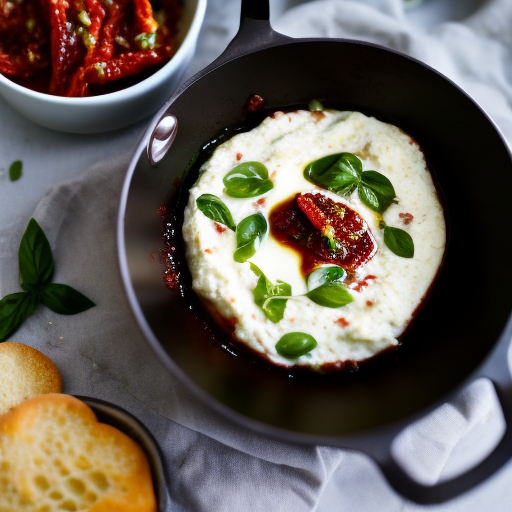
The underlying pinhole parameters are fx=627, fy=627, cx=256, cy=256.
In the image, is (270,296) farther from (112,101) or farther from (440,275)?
(112,101)

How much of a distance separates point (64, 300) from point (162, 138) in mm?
910

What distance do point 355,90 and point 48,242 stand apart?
171 centimetres

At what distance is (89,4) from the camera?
3002 mm

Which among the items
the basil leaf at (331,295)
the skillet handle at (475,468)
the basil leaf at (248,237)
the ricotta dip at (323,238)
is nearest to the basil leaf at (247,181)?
the ricotta dip at (323,238)

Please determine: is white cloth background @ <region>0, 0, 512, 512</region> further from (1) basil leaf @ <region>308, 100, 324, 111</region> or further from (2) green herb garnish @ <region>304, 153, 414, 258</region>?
(2) green herb garnish @ <region>304, 153, 414, 258</region>

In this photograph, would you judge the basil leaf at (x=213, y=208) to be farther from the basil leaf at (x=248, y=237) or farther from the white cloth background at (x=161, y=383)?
the white cloth background at (x=161, y=383)

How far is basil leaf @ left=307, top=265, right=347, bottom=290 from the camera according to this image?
2.77m

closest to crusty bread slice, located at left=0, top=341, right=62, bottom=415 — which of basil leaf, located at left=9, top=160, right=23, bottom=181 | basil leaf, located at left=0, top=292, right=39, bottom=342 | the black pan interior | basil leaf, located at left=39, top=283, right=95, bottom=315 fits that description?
basil leaf, located at left=0, top=292, right=39, bottom=342

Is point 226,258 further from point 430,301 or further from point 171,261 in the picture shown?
point 430,301

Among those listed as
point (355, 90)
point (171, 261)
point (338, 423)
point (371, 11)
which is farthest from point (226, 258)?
point (371, 11)

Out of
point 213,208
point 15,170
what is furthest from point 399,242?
point 15,170

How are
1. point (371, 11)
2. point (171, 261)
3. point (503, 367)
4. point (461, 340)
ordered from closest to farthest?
point (503, 367) < point (461, 340) < point (171, 261) < point (371, 11)

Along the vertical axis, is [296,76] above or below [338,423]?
above

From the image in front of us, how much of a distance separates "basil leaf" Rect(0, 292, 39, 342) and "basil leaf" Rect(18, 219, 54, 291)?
0.06 m
